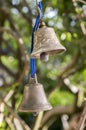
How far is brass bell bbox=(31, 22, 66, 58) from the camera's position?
5.31 ft

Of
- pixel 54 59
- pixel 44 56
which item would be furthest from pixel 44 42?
pixel 54 59

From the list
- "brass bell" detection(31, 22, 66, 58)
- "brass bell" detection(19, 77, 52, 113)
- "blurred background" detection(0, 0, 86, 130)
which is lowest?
"blurred background" detection(0, 0, 86, 130)

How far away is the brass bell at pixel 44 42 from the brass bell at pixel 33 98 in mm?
166

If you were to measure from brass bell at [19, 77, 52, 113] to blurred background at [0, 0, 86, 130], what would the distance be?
0.73 meters

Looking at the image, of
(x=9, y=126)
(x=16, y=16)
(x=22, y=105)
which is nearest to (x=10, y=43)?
(x=16, y=16)

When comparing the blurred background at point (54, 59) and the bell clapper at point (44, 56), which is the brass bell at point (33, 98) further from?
the blurred background at point (54, 59)

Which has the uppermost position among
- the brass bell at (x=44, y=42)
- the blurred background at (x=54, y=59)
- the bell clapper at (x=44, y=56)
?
the brass bell at (x=44, y=42)

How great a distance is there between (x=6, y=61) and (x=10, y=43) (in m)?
0.70

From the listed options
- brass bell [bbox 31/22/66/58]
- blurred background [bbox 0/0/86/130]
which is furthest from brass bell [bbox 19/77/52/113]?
blurred background [bbox 0/0/86/130]

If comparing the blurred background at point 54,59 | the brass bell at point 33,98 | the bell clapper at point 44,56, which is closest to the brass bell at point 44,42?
the bell clapper at point 44,56

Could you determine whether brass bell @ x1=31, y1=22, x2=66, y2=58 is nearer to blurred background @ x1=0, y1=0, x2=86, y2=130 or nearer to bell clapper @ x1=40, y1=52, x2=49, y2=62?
bell clapper @ x1=40, y1=52, x2=49, y2=62

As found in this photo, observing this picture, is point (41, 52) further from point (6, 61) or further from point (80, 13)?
point (6, 61)

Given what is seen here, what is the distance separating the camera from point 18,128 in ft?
9.20

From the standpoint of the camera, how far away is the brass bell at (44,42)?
5.31ft
